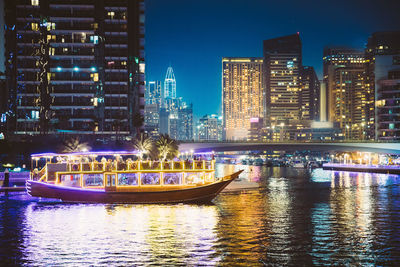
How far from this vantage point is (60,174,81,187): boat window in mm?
54469

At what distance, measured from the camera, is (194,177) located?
2125 inches

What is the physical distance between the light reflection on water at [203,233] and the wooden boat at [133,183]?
5.16ft

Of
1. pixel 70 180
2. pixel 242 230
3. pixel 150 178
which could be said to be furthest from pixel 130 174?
pixel 242 230

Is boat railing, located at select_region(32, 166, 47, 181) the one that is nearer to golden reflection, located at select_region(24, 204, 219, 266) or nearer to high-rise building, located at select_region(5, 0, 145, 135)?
golden reflection, located at select_region(24, 204, 219, 266)

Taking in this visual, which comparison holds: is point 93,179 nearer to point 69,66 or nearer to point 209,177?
point 209,177

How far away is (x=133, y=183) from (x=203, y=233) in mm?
18159

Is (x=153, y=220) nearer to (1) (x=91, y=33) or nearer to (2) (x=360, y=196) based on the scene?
(2) (x=360, y=196)

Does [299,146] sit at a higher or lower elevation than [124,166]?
higher

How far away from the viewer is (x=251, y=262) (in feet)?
94.1

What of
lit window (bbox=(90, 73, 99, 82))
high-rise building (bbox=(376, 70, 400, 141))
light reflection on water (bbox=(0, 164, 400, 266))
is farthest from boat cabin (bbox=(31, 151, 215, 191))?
high-rise building (bbox=(376, 70, 400, 141))

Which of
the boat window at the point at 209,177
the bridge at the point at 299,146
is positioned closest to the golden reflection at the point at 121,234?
the boat window at the point at 209,177

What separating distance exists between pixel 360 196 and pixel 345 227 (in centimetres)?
2581

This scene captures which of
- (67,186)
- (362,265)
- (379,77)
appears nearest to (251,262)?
(362,265)

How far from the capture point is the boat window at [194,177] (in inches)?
2116
